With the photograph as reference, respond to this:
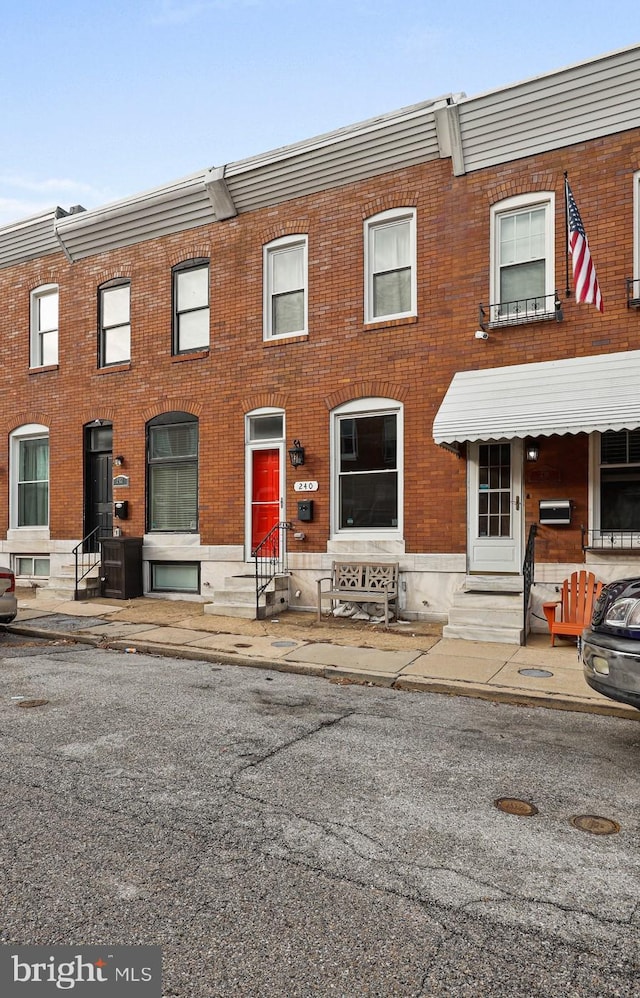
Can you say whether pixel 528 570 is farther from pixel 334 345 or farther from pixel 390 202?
pixel 390 202

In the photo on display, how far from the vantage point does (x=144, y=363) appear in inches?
571

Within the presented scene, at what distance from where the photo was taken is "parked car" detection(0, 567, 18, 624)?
1031 centimetres

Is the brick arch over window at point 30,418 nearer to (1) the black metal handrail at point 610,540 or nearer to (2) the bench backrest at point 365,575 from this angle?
(2) the bench backrest at point 365,575

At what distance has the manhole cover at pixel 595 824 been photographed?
3.95 meters

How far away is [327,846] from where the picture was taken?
12.1 ft

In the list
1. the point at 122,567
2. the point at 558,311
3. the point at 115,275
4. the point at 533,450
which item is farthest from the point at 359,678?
the point at 115,275

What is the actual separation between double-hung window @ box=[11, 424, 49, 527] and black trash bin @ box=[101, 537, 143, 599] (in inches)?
117

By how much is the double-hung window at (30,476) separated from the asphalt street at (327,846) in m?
10.7

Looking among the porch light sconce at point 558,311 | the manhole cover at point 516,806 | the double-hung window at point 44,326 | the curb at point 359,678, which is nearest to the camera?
the manhole cover at point 516,806

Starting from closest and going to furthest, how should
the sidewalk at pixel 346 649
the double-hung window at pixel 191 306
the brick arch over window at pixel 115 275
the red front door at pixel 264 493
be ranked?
the sidewalk at pixel 346 649 < the red front door at pixel 264 493 < the double-hung window at pixel 191 306 < the brick arch over window at pixel 115 275

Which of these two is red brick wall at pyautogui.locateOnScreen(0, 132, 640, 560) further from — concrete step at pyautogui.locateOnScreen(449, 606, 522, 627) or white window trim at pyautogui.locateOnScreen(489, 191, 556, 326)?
concrete step at pyautogui.locateOnScreen(449, 606, 522, 627)

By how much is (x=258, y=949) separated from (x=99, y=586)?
12.2 metres

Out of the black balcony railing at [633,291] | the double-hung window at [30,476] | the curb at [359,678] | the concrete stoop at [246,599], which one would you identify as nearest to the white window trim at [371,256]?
the black balcony railing at [633,291]

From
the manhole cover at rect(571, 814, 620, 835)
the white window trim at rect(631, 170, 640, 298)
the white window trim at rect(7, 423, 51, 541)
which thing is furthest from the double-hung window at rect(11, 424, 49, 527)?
the manhole cover at rect(571, 814, 620, 835)
